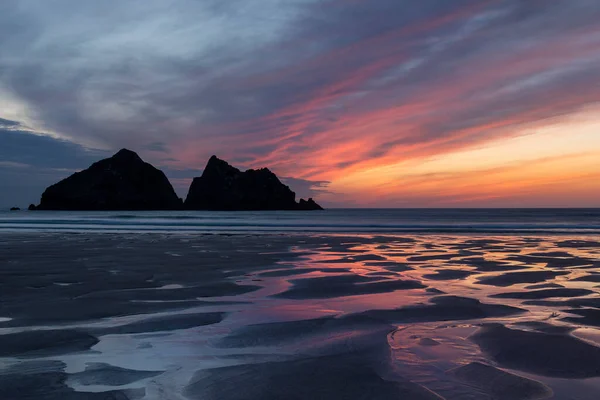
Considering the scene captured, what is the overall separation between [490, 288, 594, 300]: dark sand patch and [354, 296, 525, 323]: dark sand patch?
71 centimetres

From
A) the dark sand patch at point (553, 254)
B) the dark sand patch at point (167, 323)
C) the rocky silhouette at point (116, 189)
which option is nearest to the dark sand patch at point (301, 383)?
the dark sand patch at point (167, 323)

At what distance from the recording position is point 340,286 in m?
7.47

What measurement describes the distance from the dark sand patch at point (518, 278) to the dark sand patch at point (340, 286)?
4.28ft

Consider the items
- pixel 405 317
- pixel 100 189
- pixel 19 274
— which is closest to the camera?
pixel 405 317

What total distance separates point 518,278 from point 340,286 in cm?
333

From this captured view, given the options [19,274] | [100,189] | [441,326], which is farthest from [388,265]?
[100,189]

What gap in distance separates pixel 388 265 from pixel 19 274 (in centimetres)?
748

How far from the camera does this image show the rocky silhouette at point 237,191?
15088 cm

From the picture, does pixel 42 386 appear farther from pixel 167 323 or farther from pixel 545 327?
pixel 545 327

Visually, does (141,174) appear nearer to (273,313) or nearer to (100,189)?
(100,189)

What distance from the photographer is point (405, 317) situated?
17.1 ft

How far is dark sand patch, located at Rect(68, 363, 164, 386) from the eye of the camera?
10.3ft

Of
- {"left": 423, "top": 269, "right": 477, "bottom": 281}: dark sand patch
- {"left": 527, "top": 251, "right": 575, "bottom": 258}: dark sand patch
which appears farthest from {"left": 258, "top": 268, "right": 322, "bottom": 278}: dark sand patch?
{"left": 527, "top": 251, "right": 575, "bottom": 258}: dark sand patch

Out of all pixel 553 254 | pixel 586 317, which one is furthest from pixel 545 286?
pixel 553 254
